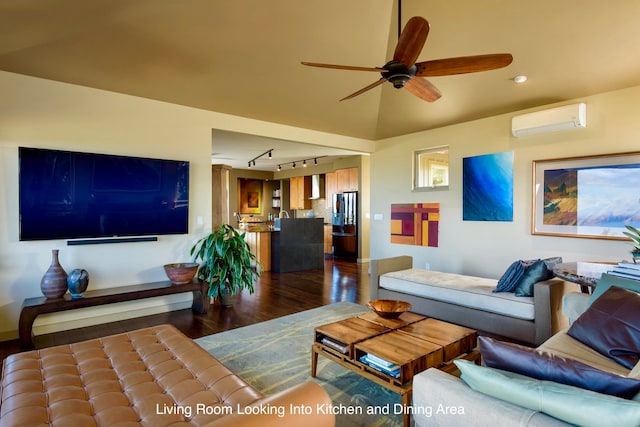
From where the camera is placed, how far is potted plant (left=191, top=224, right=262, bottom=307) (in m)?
4.20

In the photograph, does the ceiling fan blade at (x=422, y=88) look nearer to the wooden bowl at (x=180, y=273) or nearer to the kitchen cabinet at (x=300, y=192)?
the wooden bowl at (x=180, y=273)

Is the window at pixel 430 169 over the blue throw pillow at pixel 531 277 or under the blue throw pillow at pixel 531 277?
over

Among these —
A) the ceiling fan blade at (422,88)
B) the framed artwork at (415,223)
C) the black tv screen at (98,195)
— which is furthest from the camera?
the framed artwork at (415,223)

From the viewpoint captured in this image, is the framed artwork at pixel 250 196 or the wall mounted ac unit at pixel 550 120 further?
the framed artwork at pixel 250 196

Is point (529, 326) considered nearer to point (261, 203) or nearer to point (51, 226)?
point (51, 226)

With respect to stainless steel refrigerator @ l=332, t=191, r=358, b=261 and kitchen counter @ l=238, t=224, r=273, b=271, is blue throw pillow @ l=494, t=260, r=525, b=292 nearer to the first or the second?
kitchen counter @ l=238, t=224, r=273, b=271

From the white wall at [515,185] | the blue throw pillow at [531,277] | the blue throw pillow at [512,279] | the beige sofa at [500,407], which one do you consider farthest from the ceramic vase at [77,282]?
the white wall at [515,185]

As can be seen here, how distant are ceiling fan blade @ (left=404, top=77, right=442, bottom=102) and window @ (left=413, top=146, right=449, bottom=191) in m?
2.54

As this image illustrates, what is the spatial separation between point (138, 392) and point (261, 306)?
2.87 m

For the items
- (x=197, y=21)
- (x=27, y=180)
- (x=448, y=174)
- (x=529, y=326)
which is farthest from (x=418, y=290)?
(x=27, y=180)

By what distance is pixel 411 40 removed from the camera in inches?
87.0

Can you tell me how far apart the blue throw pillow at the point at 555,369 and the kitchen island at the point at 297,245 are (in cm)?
559

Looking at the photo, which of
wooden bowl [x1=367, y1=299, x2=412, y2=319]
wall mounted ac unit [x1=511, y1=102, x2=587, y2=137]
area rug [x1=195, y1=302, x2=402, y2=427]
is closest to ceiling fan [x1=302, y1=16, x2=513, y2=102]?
wooden bowl [x1=367, y1=299, x2=412, y2=319]

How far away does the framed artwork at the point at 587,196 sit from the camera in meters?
3.64
